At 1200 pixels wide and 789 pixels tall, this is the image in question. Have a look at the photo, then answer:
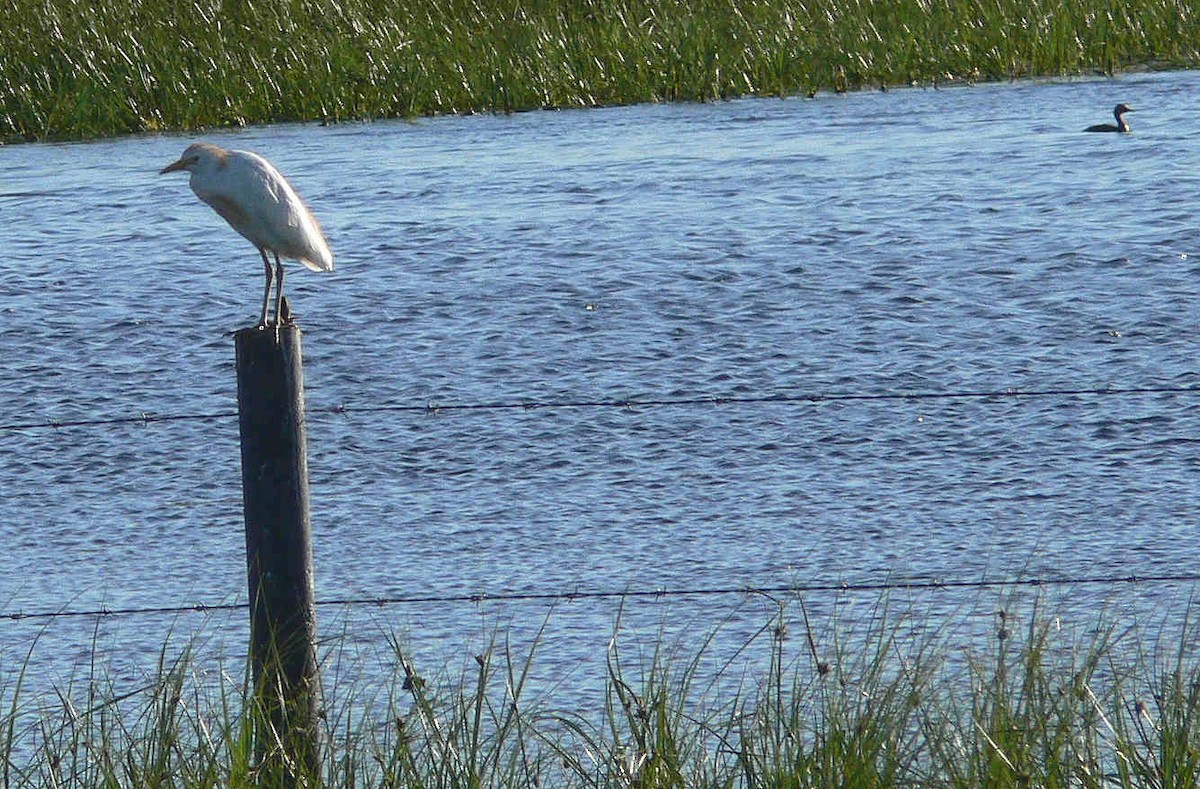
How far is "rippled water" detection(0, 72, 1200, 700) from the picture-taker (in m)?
7.13

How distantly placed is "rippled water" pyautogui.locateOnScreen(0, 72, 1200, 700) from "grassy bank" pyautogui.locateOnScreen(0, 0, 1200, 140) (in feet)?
1.88

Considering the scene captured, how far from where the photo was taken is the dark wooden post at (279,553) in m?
3.75

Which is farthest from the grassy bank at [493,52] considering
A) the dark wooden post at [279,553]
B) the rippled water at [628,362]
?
the dark wooden post at [279,553]

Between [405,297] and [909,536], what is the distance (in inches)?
195

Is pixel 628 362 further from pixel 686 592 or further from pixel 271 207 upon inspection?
pixel 686 592

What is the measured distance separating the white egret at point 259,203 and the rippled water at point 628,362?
1355 millimetres

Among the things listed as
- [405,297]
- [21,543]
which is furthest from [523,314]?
[21,543]

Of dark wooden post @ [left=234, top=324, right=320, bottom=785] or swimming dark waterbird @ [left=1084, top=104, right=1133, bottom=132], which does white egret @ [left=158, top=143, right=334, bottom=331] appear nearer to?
dark wooden post @ [left=234, top=324, right=320, bottom=785]

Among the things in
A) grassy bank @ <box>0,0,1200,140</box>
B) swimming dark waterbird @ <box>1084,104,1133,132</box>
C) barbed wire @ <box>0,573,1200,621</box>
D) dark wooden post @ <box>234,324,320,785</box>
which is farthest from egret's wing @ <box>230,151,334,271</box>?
grassy bank @ <box>0,0,1200,140</box>

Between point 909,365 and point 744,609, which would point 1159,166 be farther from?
point 744,609

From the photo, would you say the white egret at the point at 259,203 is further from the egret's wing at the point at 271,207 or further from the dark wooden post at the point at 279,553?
the dark wooden post at the point at 279,553

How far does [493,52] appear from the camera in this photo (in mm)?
17516

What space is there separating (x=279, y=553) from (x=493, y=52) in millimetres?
14060

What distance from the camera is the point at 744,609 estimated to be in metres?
6.57
